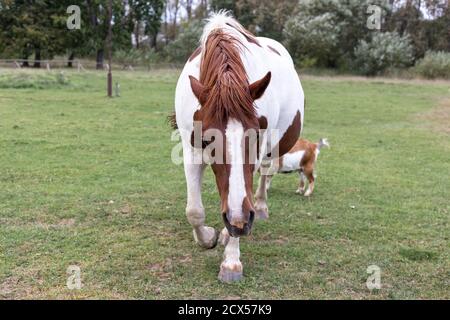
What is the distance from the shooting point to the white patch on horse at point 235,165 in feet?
10.7

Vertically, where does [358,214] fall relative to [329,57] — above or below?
below

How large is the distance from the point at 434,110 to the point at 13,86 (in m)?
16.8

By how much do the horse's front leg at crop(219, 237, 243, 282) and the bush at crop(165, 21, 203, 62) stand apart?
125 ft

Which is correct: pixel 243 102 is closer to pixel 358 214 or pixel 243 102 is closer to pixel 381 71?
pixel 358 214

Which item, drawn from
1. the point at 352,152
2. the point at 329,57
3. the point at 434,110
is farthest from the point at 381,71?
the point at 352,152

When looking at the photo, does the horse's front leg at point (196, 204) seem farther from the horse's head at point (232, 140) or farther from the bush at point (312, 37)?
the bush at point (312, 37)

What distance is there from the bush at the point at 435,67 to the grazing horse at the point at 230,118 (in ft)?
106

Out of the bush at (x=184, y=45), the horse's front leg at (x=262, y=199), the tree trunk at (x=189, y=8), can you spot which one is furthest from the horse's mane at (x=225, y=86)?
the tree trunk at (x=189, y=8)

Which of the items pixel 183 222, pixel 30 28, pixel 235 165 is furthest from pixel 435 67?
pixel 235 165

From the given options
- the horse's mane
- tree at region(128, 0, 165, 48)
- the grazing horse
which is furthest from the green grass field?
tree at region(128, 0, 165, 48)

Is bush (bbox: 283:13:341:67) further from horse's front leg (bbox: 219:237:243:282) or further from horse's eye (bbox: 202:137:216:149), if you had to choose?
horse's eye (bbox: 202:137:216:149)

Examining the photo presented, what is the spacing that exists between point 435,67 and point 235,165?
34.4 metres

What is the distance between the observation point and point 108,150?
958 centimetres

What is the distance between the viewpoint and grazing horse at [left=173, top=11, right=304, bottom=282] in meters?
3.27
